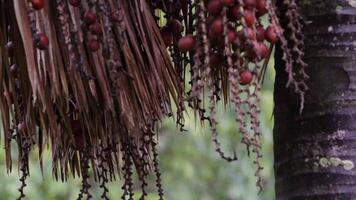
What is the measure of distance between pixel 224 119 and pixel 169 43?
8.68 feet

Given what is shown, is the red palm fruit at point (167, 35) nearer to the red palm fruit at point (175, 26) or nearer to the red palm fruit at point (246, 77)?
the red palm fruit at point (175, 26)

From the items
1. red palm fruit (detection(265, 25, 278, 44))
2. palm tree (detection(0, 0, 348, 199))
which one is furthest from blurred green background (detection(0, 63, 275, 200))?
red palm fruit (detection(265, 25, 278, 44))

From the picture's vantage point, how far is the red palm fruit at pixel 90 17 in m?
1.47

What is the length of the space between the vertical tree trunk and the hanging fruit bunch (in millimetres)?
54

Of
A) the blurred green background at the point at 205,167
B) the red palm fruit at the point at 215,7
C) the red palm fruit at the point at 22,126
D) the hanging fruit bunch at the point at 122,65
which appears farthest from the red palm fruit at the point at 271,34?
the blurred green background at the point at 205,167

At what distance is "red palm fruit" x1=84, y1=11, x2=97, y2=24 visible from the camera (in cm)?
147

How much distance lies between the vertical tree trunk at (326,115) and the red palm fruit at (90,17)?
1.57 feet

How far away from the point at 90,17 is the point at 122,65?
0.55 feet

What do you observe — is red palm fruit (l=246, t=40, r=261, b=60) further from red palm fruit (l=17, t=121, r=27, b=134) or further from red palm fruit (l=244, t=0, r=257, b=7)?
red palm fruit (l=17, t=121, r=27, b=134)

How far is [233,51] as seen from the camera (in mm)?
1532

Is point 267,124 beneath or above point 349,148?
above

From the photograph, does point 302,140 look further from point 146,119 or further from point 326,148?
point 146,119

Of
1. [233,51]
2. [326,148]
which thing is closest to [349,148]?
[326,148]

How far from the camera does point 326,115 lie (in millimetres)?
1731
